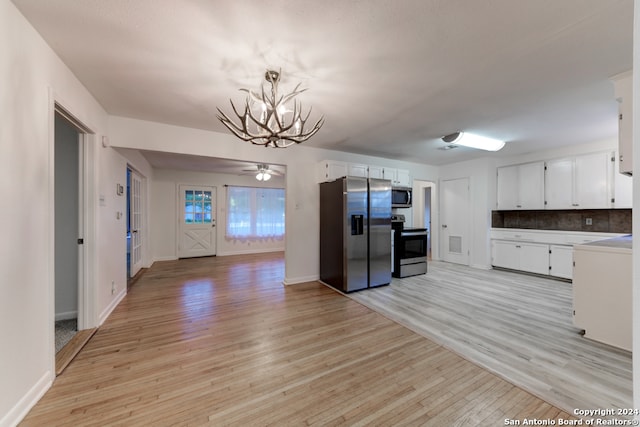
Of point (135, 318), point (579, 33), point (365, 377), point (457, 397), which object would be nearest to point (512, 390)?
point (457, 397)

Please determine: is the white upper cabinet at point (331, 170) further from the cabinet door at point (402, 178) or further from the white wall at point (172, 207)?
the white wall at point (172, 207)

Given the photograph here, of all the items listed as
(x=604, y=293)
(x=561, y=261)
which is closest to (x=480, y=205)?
(x=561, y=261)

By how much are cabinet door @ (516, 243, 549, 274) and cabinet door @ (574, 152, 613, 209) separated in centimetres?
94

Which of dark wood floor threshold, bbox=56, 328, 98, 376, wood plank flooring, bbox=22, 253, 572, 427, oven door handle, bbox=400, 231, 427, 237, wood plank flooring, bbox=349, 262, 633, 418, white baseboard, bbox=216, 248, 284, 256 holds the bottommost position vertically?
wood plank flooring, bbox=22, 253, 572, 427

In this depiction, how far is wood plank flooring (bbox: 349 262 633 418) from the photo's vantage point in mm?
1734

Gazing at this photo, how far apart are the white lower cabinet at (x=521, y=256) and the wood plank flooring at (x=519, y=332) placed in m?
0.28

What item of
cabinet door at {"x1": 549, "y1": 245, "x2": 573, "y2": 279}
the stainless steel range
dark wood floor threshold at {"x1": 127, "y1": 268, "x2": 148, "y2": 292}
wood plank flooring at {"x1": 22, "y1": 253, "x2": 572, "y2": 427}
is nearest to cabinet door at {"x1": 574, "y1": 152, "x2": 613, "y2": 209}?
cabinet door at {"x1": 549, "y1": 245, "x2": 573, "y2": 279}

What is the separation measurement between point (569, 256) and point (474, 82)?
396cm

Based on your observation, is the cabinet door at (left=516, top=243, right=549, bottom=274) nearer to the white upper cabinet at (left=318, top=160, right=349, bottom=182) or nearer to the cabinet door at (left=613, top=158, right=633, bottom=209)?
the cabinet door at (left=613, top=158, right=633, bottom=209)

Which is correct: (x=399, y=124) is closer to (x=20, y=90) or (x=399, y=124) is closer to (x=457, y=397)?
(x=457, y=397)

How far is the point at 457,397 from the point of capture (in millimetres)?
1637

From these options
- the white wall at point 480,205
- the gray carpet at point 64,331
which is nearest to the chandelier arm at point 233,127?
the gray carpet at point 64,331

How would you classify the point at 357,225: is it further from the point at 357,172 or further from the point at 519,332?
the point at 519,332

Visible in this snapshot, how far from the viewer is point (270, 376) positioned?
186 centimetres
